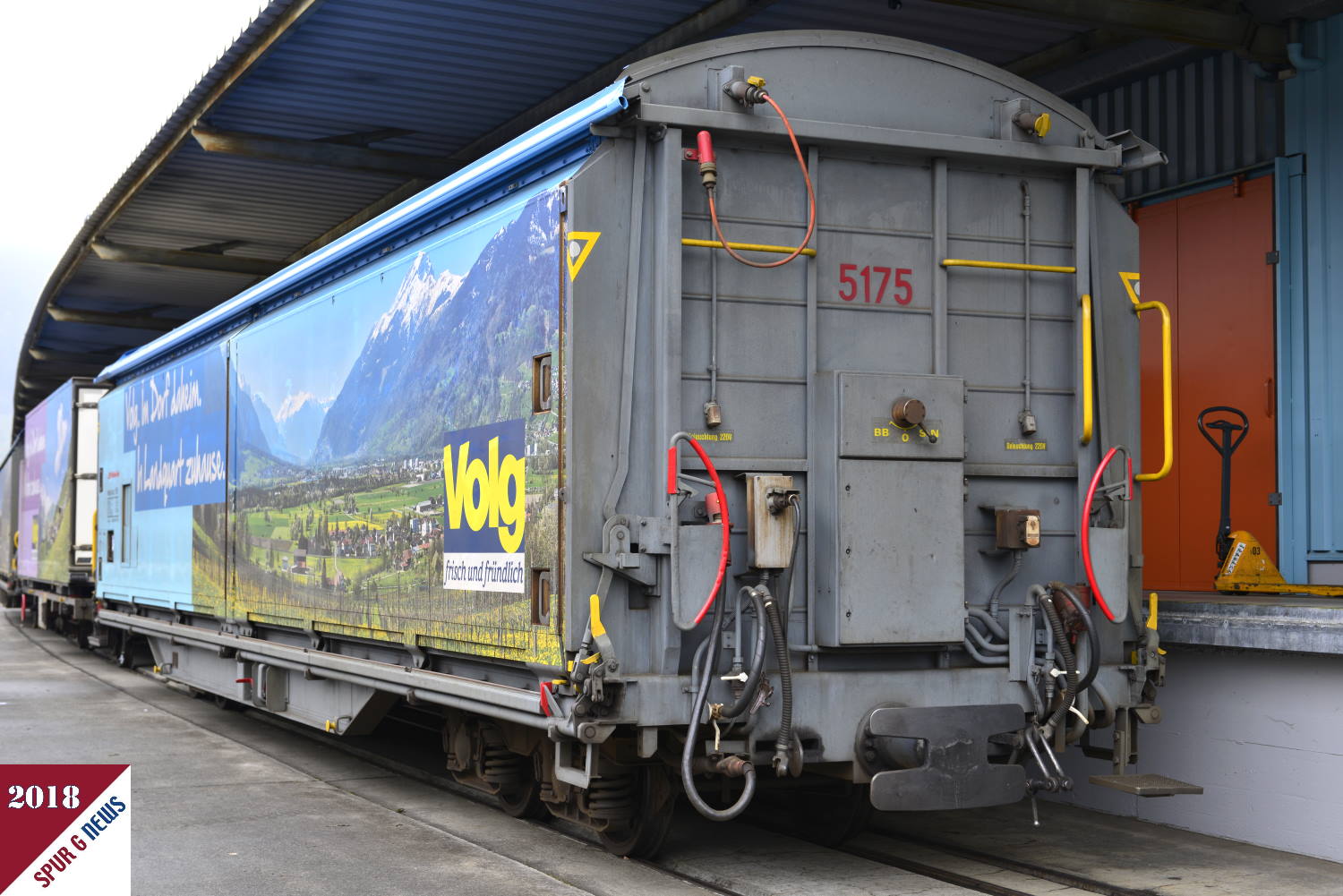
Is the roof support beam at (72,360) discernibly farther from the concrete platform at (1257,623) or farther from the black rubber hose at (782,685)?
the black rubber hose at (782,685)

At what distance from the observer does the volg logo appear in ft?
21.5

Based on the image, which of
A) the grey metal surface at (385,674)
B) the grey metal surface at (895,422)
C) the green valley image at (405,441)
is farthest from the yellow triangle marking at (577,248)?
the grey metal surface at (385,674)

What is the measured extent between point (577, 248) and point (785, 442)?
1.26m

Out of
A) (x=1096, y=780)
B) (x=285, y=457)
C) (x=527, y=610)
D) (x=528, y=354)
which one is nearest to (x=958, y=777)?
(x=1096, y=780)

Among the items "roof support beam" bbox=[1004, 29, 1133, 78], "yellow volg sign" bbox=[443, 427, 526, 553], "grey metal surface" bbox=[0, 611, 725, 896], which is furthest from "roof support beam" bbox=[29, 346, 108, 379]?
"yellow volg sign" bbox=[443, 427, 526, 553]

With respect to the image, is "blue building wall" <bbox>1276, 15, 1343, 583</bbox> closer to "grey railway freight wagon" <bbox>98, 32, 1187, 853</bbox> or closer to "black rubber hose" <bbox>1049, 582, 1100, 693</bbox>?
"grey railway freight wagon" <bbox>98, 32, 1187, 853</bbox>

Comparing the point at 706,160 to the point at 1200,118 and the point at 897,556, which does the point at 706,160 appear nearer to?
the point at 897,556

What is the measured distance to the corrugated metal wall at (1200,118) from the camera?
1023 cm

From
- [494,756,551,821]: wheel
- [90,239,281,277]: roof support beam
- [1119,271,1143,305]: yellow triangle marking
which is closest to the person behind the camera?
[1119,271,1143,305]: yellow triangle marking

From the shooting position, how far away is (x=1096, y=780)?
6.39 meters

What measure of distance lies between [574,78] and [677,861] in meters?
8.37

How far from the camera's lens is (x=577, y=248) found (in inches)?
238

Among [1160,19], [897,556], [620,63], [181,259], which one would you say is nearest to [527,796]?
[897,556]

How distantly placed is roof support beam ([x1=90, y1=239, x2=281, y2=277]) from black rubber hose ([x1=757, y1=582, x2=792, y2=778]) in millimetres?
17377
